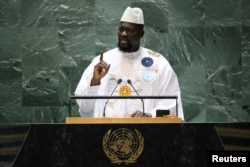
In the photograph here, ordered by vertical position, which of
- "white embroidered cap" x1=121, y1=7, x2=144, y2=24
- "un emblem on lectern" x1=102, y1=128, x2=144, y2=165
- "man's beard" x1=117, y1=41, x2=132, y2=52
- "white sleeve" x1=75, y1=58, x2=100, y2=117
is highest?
"white embroidered cap" x1=121, y1=7, x2=144, y2=24

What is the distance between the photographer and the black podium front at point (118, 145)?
15.7 feet

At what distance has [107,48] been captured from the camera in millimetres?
9961

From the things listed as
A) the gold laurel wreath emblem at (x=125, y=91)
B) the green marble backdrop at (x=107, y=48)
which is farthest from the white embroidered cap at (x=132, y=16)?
the green marble backdrop at (x=107, y=48)

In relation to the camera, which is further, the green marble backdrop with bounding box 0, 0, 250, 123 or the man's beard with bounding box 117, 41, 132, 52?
the green marble backdrop with bounding box 0, 0, 250, 123

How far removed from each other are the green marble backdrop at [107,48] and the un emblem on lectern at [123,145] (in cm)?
519

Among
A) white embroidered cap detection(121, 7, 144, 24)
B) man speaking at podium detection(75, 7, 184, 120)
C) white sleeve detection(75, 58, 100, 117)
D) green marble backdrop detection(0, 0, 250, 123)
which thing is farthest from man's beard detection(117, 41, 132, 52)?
green marble backdrop detection(0, 0, 250, 123)

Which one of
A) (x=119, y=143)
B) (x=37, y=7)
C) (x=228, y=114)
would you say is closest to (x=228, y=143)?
(x=119, y=143)

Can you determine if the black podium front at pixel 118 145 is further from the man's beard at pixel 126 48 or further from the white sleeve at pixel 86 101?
the man's beard at pixel 126 48

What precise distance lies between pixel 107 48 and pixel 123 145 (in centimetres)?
524

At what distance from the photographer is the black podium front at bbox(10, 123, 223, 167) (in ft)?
15.7

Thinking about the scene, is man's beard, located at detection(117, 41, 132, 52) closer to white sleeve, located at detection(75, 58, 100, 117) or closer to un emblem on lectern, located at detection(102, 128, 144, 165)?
white sleeve, located at detection(75, 58, 100, 117)

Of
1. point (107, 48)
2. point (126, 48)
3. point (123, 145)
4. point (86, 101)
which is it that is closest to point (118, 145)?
point (123, 145)

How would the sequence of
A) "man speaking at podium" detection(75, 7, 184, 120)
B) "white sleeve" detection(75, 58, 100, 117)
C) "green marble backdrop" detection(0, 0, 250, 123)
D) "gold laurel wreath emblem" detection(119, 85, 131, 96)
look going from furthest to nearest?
1. "green marble backdrop" detection(0, 0, 250, 123)
2. "gold laurel wreath emblem" detection(119, 85, 131, 96)
3. "man speaking at podium" detection(75, 7, 184, 120)
4. "white sleeve" detection(75, 58, 100, 117)

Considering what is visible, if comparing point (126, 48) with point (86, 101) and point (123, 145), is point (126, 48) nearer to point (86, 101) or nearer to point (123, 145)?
point (86, 101)
